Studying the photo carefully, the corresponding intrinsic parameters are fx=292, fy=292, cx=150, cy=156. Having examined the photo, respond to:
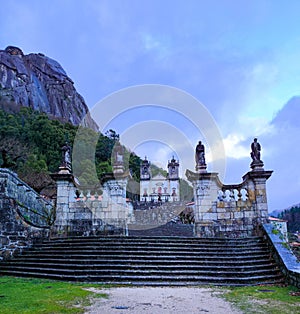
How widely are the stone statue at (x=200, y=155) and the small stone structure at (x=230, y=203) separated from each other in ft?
1.00

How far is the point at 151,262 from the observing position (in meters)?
8.10

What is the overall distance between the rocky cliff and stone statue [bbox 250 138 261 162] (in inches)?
2558

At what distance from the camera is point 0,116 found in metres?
40.5

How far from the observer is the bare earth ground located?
16.2 feet

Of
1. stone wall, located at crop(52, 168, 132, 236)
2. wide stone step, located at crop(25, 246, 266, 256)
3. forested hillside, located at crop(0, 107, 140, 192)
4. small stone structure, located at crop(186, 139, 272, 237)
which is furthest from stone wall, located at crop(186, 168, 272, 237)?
forested hillside, located at crop(0, 107, 140, 192)

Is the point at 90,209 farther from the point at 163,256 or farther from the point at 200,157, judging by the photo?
the point at 200,157

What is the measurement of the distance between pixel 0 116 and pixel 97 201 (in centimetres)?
3509

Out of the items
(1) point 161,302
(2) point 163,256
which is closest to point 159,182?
(2) point 163,256

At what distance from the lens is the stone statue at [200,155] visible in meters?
12.0

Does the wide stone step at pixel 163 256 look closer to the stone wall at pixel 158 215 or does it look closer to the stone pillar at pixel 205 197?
the stone pillar at pixel 205 197

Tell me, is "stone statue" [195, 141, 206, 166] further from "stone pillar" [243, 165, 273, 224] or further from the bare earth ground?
the bare earth ground

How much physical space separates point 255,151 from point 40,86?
82.9m

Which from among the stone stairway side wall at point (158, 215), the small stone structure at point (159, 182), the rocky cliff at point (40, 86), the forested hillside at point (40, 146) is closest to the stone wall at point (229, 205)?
the stone stairway side wall at point (158, 215)

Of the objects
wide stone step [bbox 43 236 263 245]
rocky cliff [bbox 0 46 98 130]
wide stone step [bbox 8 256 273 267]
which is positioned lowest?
wide stone step [bbox 8 256 273 267]
